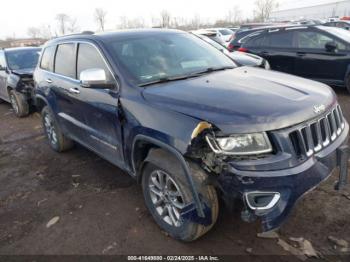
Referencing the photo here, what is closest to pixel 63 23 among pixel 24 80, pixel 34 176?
pixel 24 80

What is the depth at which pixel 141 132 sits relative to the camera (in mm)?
3107

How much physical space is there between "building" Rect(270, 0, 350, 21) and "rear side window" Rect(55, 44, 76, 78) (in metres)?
56.5

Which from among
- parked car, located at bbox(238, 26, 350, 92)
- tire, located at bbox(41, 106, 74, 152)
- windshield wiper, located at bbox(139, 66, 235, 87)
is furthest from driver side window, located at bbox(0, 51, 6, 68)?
windshield wiper, located at bbox(139, 66, 235, 87)

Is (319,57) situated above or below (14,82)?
above

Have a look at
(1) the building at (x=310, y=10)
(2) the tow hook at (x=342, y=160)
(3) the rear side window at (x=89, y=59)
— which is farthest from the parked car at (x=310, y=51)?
(1) the building at (x=310, y=10)

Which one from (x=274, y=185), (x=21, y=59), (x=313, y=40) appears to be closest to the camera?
(x=274, y=185)

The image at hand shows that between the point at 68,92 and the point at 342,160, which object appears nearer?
the point at 342,160

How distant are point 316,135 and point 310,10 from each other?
6849cm

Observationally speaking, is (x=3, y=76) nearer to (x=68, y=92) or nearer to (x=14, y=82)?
(x=14, y=82)

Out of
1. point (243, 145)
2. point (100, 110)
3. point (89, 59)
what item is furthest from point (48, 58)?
point (243, 145)

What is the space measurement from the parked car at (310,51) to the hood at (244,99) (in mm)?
4745

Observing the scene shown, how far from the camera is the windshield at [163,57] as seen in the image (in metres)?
3.55

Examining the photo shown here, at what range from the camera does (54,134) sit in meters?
5.60

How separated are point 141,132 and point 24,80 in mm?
6335
